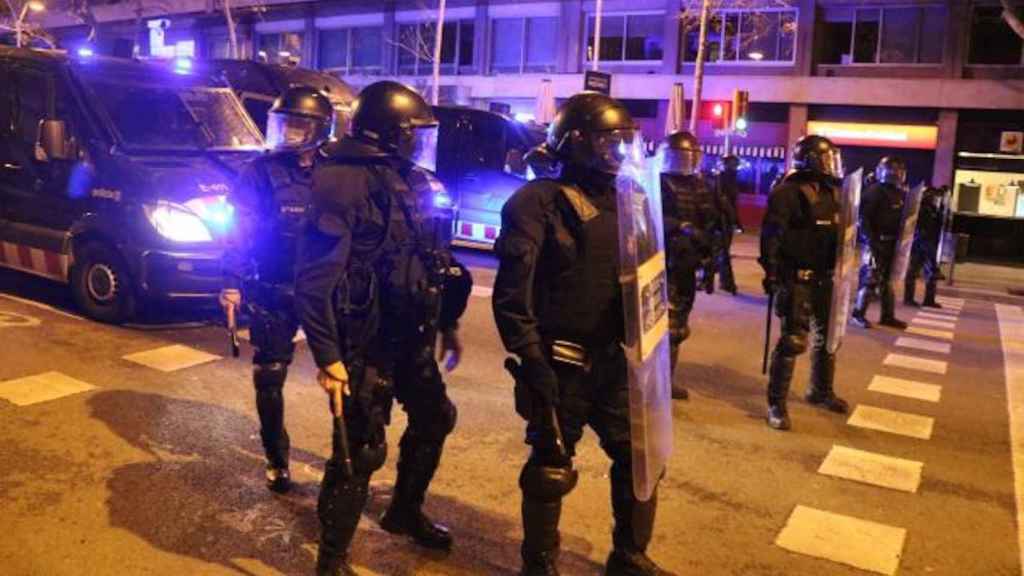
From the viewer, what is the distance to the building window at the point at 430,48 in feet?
120

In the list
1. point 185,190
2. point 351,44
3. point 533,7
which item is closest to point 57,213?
point 185,190

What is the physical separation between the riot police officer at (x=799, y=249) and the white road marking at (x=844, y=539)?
168cm

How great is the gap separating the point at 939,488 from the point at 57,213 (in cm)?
772

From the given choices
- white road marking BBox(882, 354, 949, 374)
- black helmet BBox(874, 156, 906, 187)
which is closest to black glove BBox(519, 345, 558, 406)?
white road marking BBox(882, 354, 949, 374)

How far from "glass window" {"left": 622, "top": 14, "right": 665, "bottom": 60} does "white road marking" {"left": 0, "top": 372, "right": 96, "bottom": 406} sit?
89.7 feet

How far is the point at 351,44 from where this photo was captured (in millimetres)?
39875

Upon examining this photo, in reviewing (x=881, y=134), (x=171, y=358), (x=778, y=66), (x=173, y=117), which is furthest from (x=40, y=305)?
(x=778, y=66)

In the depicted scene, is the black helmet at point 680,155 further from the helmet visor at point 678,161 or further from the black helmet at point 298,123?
the black helmet at point 298,123

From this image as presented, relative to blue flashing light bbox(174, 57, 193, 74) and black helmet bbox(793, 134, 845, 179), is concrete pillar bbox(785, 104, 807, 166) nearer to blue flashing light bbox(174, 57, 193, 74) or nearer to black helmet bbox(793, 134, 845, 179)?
blue flashing light bbox(174, 57, 193, 74)

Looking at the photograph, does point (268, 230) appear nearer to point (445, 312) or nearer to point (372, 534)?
point (445, 312)

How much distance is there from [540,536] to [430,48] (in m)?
35.1

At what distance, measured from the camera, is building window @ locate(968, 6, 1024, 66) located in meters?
26.0

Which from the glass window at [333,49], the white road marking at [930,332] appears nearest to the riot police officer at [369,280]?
the white road marking at [930,332]

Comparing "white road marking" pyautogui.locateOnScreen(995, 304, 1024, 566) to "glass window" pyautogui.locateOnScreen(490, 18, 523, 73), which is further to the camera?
"glass window" pyautogui.locateOnScreen(490, 18, 523, 73)
